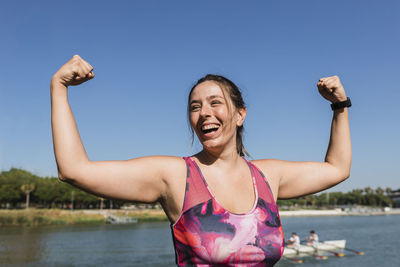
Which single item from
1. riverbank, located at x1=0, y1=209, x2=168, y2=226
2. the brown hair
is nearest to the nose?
the brown hair

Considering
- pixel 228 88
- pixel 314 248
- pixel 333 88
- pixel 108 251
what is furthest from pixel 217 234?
pixel 108 251

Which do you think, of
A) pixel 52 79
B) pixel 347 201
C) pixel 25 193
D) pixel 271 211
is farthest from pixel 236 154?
pixel 347 201

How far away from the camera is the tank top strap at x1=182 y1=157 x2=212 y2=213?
5.42 ft

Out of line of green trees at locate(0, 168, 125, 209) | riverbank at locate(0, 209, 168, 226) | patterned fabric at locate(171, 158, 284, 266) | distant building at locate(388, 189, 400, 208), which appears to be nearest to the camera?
patterned fabric at locate(171, 158, 284, 266)

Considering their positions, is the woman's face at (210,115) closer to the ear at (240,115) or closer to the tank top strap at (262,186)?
the ear at (240,115)

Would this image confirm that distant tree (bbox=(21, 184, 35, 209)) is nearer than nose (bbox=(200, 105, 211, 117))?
No

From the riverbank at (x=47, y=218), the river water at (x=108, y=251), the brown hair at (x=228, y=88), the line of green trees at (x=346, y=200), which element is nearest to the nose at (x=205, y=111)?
the brown hair at (x=228, y=88)

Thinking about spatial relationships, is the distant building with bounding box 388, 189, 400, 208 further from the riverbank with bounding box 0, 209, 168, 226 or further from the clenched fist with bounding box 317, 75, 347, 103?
the clenched fist with bounding box 317, 75, 347, 103

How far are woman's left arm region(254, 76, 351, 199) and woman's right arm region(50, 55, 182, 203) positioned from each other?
2.31 feet

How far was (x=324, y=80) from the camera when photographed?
2230 mm

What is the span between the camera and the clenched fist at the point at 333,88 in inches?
87.4

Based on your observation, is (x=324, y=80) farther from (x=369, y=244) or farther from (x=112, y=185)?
(x=369, y=244)

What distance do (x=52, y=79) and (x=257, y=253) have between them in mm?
1200

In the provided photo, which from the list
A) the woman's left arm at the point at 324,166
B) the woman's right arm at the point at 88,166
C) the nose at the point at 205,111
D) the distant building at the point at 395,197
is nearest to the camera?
the woman's right arm at the point at 88,166
